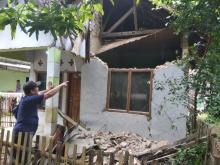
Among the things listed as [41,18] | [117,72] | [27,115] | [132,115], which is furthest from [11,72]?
[41,18]

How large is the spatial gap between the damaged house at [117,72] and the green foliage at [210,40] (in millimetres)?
2175

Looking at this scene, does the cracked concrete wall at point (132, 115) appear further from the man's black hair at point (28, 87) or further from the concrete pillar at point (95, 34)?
the man's black hair at point (28, 87)

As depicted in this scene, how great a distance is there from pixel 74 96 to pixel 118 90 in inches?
80.2

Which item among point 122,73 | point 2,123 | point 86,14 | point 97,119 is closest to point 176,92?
point 122,73

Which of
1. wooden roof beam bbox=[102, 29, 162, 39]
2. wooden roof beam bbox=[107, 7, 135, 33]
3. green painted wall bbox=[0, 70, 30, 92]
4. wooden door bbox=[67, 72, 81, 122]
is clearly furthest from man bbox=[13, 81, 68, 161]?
green painted wall bbox=[0, 70, 30, 92]

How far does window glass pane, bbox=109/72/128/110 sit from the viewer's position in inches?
418

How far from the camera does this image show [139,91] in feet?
34.1

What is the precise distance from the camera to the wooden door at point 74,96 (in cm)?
1202

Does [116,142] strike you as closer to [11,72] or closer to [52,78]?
[52,78]

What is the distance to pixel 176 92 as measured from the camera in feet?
28.7

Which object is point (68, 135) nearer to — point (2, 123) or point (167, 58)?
point (167, 58)

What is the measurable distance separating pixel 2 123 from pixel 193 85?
367 inches

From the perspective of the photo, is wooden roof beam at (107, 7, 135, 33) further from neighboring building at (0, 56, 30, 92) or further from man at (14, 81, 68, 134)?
neighboring building at (0, 56, 30, 92)

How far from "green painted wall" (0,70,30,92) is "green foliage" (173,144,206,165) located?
1630 cm
